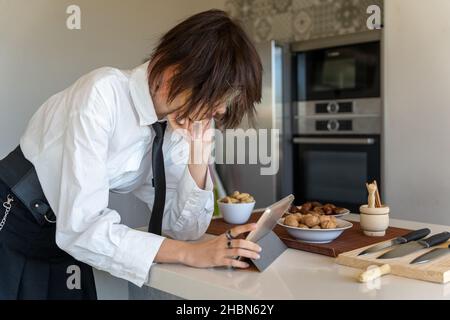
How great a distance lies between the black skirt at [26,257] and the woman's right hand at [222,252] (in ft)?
1.03

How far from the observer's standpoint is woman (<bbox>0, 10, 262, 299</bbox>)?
0.90 meters

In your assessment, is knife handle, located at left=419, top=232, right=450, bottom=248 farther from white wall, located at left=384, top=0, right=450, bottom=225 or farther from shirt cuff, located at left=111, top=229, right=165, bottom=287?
white wall, located at left=384, top=0, right=450, bottom=225

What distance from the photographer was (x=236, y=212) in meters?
1.31

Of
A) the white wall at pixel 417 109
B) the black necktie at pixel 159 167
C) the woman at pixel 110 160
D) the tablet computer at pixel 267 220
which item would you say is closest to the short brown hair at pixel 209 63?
the woman at pixel 110 160

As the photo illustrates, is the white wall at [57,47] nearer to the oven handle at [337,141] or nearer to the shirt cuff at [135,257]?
the oven handle at [337,141]

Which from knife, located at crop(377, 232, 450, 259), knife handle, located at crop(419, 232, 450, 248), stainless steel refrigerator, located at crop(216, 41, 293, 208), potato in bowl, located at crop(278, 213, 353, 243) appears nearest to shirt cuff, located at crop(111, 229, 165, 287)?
potato in bowl, located at crop(278, 213, 353, 243)

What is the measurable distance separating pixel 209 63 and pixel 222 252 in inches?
13.5

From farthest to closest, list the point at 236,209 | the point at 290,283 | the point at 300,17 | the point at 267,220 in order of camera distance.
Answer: the point at 300,17 → the point at 236,209 → the point at 267,220 → the point at 290,283

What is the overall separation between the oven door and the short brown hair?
157 cm

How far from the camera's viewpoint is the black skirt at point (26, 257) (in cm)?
101

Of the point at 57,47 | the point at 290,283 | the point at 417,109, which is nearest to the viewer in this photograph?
the point at 290,283

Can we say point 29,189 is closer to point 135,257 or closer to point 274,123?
point 135,257

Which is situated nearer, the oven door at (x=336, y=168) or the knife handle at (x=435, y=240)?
the knife handle at (x=435, y=240)

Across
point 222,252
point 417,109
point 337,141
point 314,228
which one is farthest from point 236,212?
point 337,141
